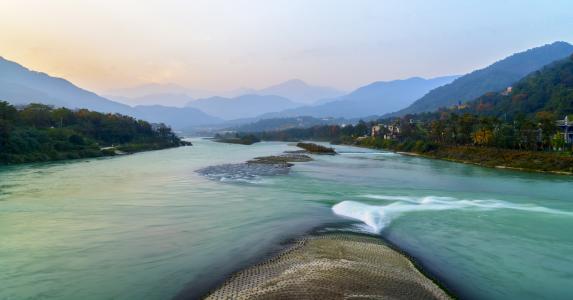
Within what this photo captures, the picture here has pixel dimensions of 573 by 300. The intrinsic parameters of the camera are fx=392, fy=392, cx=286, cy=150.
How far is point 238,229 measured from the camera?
1193cm

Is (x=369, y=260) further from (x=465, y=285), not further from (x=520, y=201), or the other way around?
(x=520, y=201)

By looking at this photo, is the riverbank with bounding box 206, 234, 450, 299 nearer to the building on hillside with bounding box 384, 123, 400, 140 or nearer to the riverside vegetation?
the riverside vegetation

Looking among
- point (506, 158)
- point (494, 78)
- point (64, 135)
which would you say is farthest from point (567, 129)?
point (494, 78)

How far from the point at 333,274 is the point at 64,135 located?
40.8 m

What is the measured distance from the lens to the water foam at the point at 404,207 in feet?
44.6

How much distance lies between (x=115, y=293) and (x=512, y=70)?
20697 centimetres

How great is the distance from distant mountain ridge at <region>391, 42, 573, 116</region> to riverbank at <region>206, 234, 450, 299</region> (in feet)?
495

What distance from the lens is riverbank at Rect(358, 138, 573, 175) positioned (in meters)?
27.7

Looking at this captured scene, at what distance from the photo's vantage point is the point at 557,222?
1312 cm

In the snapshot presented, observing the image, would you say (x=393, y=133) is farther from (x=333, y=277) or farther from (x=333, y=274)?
(x=333, y=277)

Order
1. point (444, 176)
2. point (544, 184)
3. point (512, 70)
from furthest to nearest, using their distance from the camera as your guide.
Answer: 1. point (512, 70)
2. point (444, 176)
3. point (544, 184)

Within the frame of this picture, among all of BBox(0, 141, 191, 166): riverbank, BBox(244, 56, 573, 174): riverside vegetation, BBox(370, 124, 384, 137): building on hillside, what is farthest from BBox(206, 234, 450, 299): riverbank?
BBox(370, 124, 384, 137): building on hillside

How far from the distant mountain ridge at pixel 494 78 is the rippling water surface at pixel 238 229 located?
142 metres

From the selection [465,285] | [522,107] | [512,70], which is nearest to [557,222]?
[465,285]
